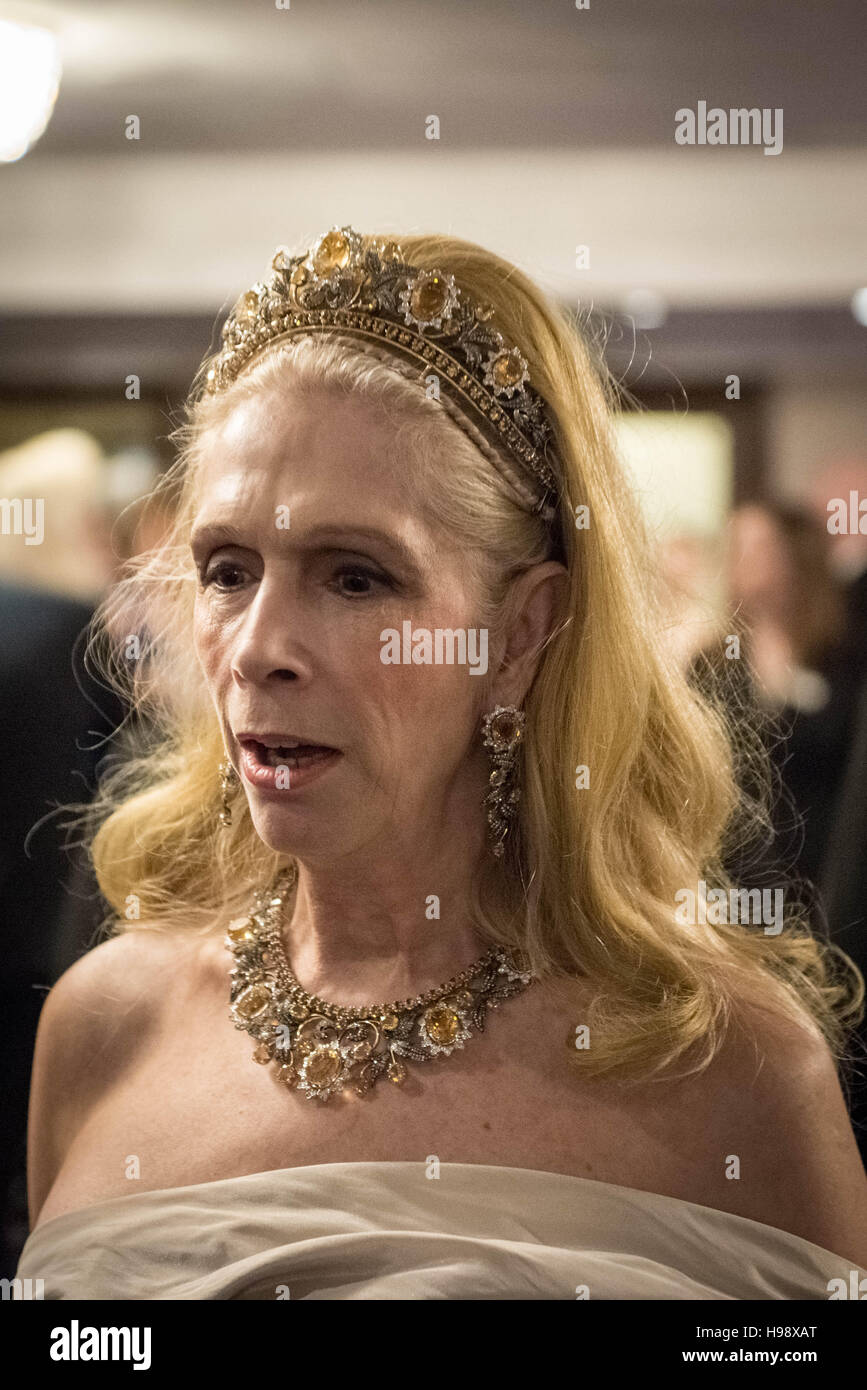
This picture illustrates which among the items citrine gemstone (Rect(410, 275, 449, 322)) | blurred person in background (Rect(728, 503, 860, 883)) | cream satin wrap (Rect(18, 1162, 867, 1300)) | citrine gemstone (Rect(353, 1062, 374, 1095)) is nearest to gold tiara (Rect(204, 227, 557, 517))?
citrine gemstone (Rect(410, 275, 449, 322))

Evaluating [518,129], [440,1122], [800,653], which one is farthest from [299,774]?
[518,129]

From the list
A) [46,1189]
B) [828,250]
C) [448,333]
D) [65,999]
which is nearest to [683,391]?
[828,250]

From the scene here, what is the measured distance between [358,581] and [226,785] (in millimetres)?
324

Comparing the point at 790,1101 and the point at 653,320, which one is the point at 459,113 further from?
the point at 790,1101

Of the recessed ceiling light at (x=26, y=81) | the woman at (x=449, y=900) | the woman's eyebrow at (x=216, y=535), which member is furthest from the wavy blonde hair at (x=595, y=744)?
the recessed ceiling light at (x=26, y=81)

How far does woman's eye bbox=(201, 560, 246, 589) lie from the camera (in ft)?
4.71

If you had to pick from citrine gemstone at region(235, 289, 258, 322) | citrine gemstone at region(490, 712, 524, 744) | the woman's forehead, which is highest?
citrine gemstone at region(235, 289, 258, 322)

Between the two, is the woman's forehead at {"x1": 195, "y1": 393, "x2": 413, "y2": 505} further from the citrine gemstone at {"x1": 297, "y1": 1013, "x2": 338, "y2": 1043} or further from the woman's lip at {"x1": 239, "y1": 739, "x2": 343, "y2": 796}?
the citrine gemstone at {"x1": 297, "y1": 1013, "x2": 338, "y2": 1043}

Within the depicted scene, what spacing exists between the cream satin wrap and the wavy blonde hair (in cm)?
15

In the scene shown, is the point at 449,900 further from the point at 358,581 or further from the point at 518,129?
the point at 518,129

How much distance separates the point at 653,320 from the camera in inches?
63.9

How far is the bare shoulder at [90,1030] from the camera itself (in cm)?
161

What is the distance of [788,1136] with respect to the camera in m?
1.42
